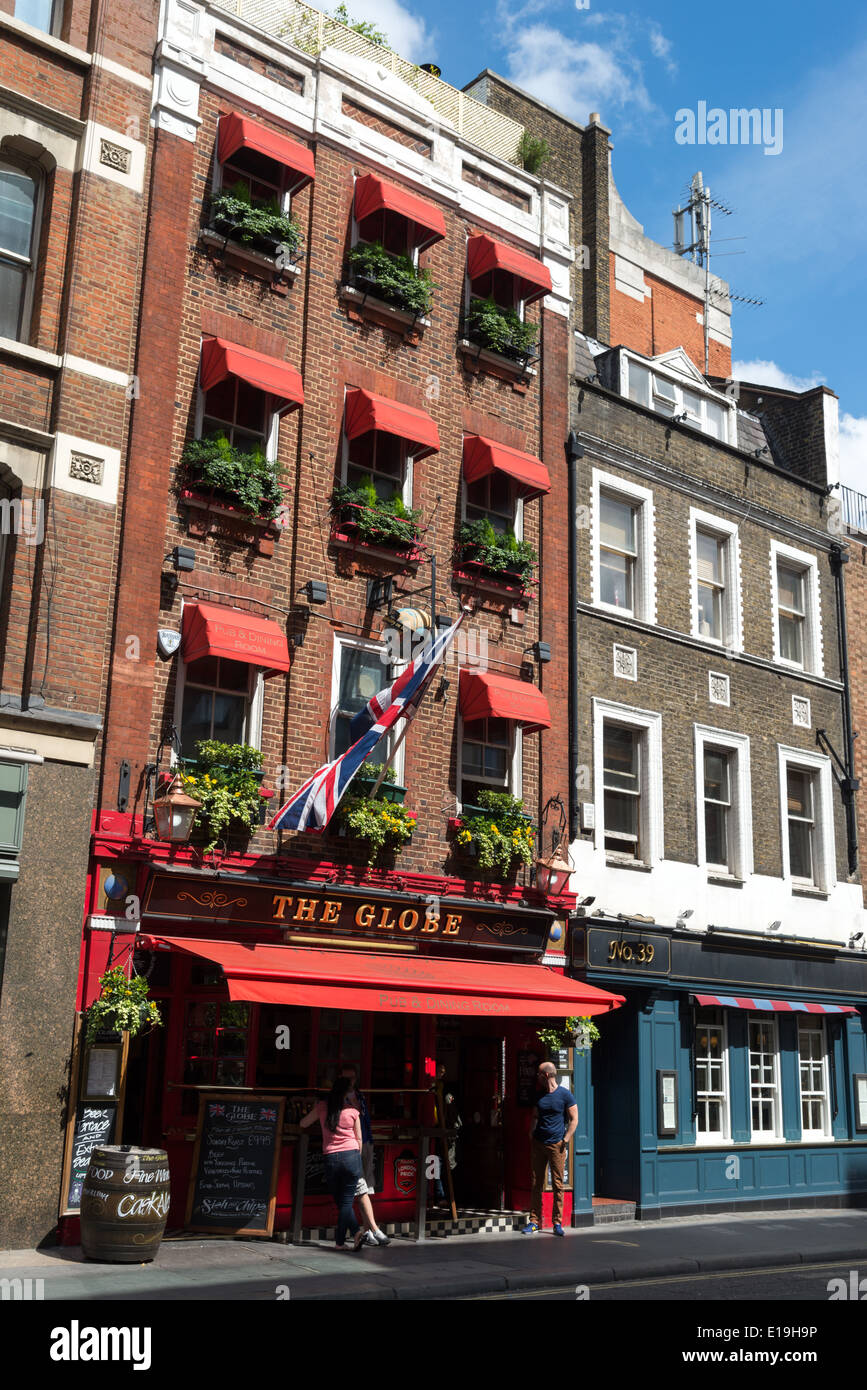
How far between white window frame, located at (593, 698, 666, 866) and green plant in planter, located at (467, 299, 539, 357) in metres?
5.46

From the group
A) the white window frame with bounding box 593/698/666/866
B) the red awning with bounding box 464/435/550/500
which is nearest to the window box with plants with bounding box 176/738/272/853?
the red awning with bounding box 464/435/550/500

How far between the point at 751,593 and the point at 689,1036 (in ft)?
25.7

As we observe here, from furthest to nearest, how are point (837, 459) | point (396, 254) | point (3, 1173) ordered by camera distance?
point (837, 459)
point (396, 254)
point (3, 1173)

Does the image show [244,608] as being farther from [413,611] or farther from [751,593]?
[751,593]

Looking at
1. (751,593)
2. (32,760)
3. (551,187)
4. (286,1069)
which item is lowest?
(286,1069)

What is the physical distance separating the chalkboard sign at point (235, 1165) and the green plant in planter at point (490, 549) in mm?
7966

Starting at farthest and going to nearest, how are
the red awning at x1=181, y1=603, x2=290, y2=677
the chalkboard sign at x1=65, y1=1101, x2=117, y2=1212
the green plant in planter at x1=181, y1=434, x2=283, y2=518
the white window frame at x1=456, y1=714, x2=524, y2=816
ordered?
the white window frame at x1=456, y1=714, x2=524, y2=816, the green plant in planter at x1=181, y1=434, x2=283, y2=518, the red awning at x1=181, y1=603, x2=290, y2=677, the chalkboard sign at x1=65, y1=1101, x2=117, y2=1212

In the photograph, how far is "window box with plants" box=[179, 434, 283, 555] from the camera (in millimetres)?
15781

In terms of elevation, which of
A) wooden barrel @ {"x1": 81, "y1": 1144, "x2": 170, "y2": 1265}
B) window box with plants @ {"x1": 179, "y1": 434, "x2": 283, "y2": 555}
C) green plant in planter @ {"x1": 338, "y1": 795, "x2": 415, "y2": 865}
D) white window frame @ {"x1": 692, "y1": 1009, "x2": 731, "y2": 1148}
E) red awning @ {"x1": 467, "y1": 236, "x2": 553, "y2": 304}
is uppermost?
red awning @ {"x1": 467, "y1": 236, "x2": 553, "y2": 304}

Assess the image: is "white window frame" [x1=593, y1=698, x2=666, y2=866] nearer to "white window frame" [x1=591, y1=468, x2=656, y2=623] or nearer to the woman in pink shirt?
"white window frame" [x1=591, y1=468, x2=656, y2=623]

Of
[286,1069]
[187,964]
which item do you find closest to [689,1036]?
[286,1069]

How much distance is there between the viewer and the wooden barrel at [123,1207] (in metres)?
12.2

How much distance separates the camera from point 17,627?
46.6 ft

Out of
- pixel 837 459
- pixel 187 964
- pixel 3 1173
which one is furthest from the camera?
pixel 837 459
